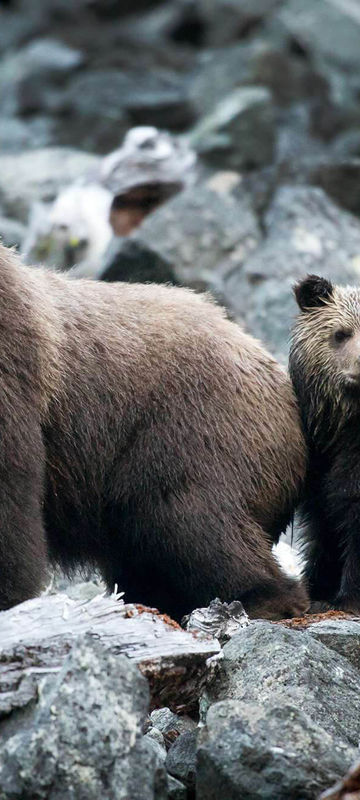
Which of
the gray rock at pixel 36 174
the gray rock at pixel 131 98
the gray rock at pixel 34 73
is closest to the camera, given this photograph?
the gray rock at pixel 36 174

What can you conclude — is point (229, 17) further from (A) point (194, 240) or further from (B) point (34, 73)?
(A) point (194, 240)

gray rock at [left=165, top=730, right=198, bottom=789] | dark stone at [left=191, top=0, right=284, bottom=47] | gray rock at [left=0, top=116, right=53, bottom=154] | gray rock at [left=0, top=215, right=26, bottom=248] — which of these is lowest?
gray rock at [left=165, top=730, right=198, bottom=789]

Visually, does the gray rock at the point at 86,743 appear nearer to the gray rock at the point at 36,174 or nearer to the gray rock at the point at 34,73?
the gray rock at the point at 36,174

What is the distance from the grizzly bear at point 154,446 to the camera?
22.0 feet

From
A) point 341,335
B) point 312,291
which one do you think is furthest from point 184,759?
point 312,291

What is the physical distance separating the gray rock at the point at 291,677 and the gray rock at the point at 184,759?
17cm

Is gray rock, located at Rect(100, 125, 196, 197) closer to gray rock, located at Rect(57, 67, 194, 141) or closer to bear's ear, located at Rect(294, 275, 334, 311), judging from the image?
gray rock, located at Rect(57, 67, 194, 141)

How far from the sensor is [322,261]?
475 inches

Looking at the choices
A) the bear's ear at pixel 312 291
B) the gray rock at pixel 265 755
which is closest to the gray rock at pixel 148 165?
the bear's ear at pixel 312 291

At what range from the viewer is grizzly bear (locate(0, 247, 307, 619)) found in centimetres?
671

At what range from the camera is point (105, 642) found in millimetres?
4844

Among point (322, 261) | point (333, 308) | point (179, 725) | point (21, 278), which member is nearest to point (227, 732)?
point (179, 725)

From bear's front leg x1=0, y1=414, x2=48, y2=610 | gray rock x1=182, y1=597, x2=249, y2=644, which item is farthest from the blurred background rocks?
gray rock x1=182, y1=597, x2=249, y2=644

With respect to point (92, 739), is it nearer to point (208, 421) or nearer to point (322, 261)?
point (208, 421)
